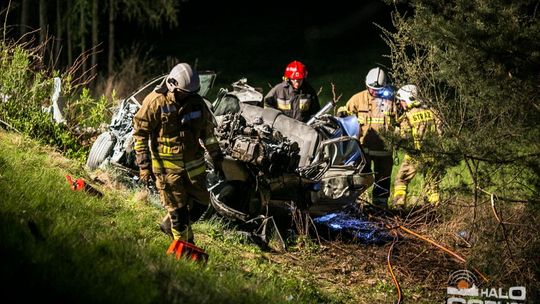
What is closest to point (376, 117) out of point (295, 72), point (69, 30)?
point (295, 72)

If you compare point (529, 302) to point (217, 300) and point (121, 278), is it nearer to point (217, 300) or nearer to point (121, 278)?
point (217, 300)

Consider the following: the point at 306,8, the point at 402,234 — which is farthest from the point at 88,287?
the point at 306,8

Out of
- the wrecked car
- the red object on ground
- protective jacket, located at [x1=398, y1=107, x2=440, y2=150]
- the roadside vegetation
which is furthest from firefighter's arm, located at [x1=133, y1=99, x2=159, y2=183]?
protective jacket, located at [x1=398, y1=107, x2=440, y2=150]

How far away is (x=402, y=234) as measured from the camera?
8859 mm

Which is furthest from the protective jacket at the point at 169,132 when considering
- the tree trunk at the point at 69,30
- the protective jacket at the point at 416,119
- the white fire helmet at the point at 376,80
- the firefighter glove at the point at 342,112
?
the tree trunk at the point at 69,30

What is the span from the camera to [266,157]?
323 inches

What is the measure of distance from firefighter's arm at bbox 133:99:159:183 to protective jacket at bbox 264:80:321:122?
14.9ft

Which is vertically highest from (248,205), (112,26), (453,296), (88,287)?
(112,26)

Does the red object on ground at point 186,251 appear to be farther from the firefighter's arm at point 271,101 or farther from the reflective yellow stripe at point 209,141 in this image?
the firefighter's arm at point 271,101

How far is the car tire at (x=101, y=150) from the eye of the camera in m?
9.30

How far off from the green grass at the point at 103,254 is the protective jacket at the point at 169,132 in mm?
742

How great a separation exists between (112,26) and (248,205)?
1330 cm

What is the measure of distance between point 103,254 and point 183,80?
6.16ft

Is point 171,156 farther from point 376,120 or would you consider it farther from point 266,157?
point 376,120
